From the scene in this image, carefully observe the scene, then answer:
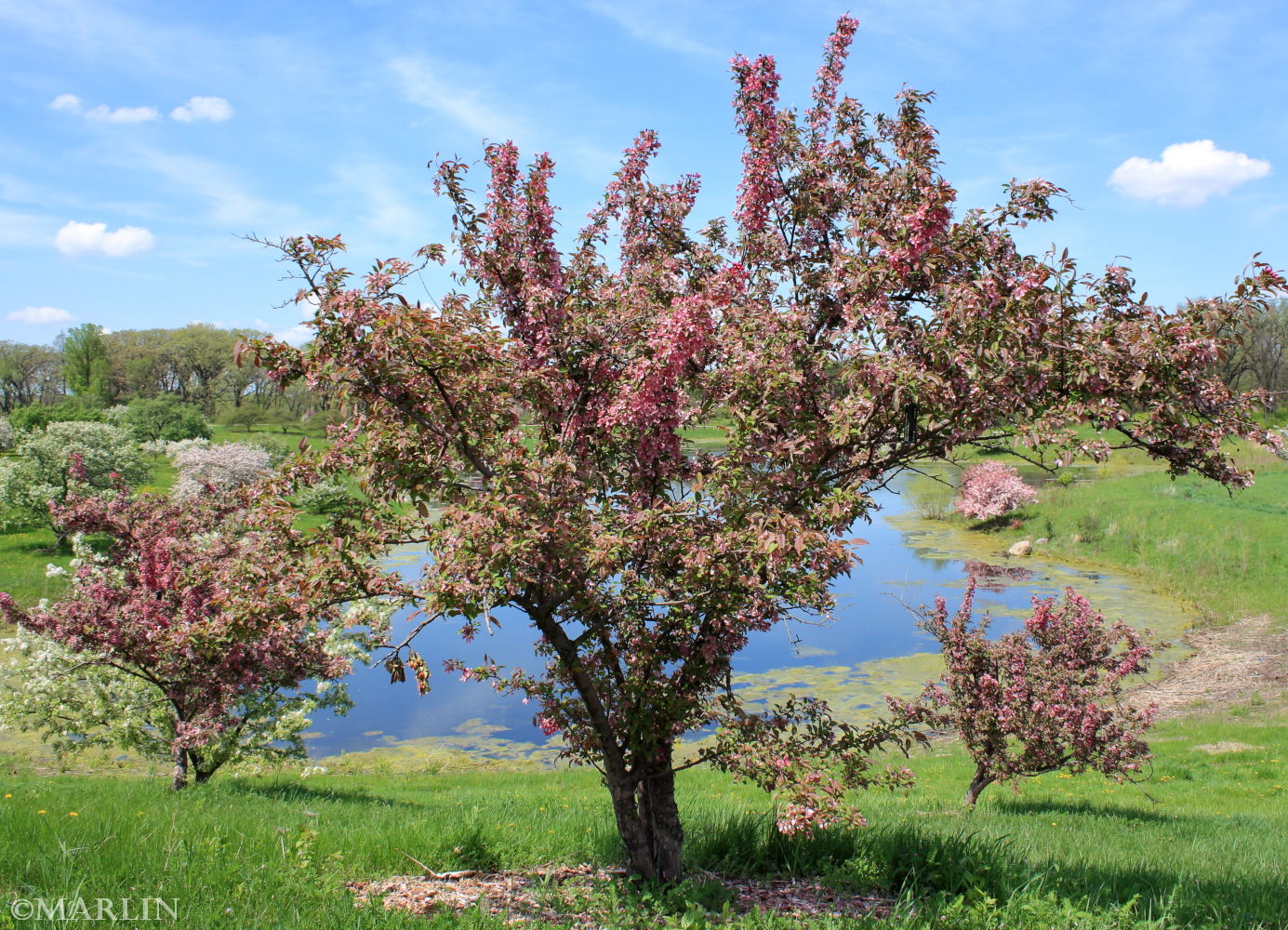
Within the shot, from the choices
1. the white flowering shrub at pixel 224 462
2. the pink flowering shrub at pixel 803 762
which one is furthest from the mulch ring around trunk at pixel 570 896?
the white flowering shrub at pixel 224 462

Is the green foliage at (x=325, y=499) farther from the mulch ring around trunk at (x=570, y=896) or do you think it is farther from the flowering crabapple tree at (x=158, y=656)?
the flowering crabapple tree at (x=158, y=656)

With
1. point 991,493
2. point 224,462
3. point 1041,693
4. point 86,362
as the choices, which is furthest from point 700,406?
point 86,362

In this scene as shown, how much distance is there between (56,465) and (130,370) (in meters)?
61.3

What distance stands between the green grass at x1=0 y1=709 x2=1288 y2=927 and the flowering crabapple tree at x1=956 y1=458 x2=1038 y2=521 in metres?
29.8

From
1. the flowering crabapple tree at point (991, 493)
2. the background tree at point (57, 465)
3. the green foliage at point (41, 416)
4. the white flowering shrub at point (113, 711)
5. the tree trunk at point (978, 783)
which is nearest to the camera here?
the white flowering shrub at point (113, 711)

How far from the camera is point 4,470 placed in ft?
105

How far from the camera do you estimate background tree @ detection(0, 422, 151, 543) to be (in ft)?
101

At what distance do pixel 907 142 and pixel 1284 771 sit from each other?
13158 mm

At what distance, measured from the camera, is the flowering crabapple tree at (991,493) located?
126 ft

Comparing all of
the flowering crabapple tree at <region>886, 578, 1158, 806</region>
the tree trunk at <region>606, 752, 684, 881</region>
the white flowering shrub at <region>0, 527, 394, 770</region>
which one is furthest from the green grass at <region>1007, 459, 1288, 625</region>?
the white flowering shrub at <region>0, 527, 394, 770</region>

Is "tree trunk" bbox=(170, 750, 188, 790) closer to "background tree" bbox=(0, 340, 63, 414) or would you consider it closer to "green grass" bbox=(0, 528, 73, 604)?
"green grass" bbox=(0, 528, 73, 604)

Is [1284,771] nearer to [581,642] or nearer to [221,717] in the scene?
[581,642]

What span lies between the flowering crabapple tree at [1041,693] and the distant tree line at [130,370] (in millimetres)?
79709

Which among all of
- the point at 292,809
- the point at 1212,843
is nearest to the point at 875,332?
the point at 1212,843
